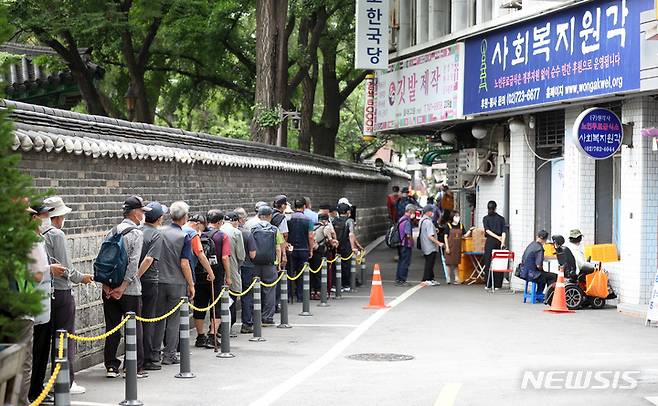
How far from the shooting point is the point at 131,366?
1067cm

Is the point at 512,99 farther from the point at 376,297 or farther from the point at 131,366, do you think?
the point at 131,366

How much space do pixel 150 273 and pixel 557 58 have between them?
11501 mm

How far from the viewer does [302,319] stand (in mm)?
18672

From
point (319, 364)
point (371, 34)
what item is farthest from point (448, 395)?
point (371, 34)

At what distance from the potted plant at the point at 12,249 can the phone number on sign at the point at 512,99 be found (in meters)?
17.5

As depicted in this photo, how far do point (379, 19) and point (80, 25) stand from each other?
312 inches

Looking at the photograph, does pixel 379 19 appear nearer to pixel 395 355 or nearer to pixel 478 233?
pixel 478 233

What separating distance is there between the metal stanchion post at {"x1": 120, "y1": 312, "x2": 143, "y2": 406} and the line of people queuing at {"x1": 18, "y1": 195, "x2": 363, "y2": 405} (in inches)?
26.7

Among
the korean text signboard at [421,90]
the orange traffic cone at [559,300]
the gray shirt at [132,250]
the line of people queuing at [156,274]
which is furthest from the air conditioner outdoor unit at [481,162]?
the gray shirt at [132,250]

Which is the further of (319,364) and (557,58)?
(557,58)

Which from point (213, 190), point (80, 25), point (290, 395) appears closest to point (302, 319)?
point (213, 190)

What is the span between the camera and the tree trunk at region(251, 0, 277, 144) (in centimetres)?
2786

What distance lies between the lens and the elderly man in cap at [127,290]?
12062mm

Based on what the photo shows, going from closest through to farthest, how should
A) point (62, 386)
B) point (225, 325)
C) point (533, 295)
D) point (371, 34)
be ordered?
point (62, 386) → point (225, 325) → point (533, 295) → point (371, 34)
